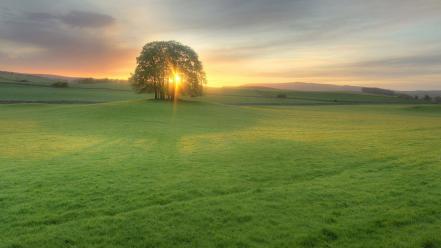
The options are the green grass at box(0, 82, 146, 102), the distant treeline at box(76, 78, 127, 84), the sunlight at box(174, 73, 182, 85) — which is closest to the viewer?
the sunlight at box(174, 73, 182, 85)

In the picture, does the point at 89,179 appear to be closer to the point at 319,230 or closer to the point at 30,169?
the point at 30,169

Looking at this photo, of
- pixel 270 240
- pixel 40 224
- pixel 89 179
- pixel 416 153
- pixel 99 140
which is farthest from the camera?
pixel 99 140

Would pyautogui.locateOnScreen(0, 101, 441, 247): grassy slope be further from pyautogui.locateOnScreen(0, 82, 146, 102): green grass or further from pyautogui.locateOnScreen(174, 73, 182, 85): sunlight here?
pyautogui.locateOnScreen(0, 82, 146, 102): green grass

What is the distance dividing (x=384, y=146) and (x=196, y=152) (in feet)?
43.8

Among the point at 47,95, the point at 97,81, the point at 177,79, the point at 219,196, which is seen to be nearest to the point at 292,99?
the point at 177,79

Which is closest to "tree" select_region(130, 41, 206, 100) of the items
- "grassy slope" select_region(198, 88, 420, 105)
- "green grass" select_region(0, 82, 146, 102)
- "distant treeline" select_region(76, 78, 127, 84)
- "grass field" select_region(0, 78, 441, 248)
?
"green grass" select_region(0, 82, 146, 102)

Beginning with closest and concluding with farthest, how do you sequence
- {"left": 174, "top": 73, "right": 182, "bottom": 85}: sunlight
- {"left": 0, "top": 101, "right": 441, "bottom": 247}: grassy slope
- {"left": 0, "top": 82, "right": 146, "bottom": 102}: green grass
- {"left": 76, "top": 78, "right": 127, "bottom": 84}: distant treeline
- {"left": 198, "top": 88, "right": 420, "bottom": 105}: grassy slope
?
1. {"left": 0, "top": 101, "right": 441, "bottom": 247}: grassy slope
2. {"left": 174, "top": 73, "right": 182, "bottom": 85}: sunlight
3. {"left": 0, "top": 82, "right": 146, "bottom": 102}: green grass
4. {"left": 198, "top": 88, "right": 420, "bottom": 105}: grassy slope
5. {"left": 76, "top": 78, "right": 127, "bottom": 84}: distant treeline

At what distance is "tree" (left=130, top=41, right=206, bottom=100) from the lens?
69188 millimetres

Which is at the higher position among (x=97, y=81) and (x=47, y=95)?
(x=97, y=81)

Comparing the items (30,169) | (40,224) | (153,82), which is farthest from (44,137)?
(153,82)

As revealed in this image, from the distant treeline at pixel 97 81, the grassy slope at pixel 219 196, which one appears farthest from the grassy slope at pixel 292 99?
the grassy slope at pixel 219 196

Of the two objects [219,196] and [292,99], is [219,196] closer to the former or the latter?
[219,196]

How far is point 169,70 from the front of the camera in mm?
69312

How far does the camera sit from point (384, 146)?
2314 centimetres
